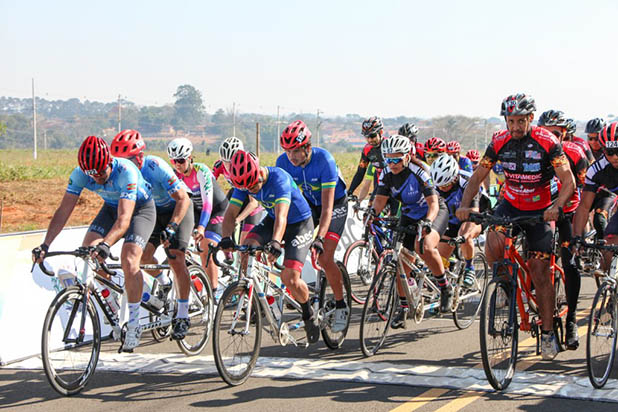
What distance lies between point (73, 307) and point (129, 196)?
1149 millimetres

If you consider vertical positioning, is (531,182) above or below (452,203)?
above

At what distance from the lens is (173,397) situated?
6.19m

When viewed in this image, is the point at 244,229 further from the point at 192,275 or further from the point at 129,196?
the point at 129,196

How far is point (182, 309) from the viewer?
752 cm

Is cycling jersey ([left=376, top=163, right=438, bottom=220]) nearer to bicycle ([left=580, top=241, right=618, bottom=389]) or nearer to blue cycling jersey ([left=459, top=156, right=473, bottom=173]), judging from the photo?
bicycle ([left=580, top=241, right=618, bottom=389])

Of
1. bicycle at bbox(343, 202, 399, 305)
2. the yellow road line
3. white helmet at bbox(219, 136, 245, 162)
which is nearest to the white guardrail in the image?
white helmet at bbox(219, 136, 245, 162)

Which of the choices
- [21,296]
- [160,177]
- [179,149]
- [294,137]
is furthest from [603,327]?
[21,296]

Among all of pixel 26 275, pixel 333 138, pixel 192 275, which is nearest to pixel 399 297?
pixel 192 275

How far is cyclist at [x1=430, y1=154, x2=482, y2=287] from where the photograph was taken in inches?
363

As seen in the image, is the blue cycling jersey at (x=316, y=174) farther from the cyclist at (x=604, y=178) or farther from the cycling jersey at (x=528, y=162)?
the cyclist at (x=604, y=178)

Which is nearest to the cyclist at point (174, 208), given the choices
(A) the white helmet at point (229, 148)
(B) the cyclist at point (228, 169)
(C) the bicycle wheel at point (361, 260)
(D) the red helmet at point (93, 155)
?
(D) the red helmet at point (93, 155)

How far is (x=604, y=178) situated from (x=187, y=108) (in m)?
147

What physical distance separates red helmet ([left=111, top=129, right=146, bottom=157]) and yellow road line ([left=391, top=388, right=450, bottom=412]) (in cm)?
376

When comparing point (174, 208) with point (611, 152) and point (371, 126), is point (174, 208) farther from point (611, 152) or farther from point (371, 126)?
point (371, 126)
